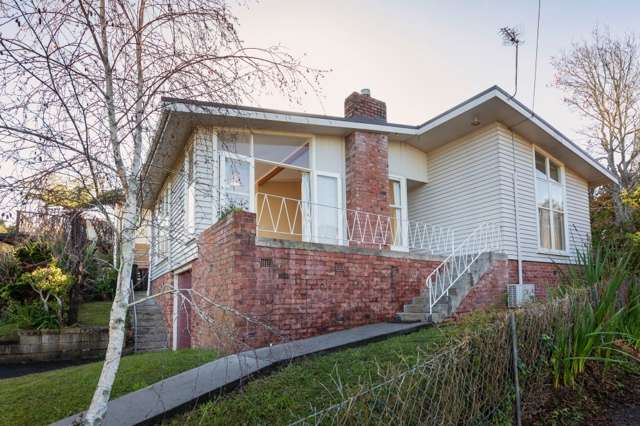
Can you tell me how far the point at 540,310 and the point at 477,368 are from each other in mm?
1306

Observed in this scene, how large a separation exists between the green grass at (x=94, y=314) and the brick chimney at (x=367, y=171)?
27.4 feet

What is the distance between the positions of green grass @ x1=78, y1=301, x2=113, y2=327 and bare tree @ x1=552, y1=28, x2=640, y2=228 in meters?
20.3

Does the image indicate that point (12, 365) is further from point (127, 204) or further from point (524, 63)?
point (524, 63)

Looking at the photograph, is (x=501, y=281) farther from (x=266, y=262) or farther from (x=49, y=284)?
(x=49, y=284)

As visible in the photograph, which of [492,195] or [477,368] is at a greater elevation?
[492,195]

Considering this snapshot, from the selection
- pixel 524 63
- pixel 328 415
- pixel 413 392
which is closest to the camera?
pixel 328 415

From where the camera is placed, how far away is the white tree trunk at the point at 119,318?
3.08 m

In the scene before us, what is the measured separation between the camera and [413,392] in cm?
294

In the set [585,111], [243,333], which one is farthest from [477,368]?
[585,111]

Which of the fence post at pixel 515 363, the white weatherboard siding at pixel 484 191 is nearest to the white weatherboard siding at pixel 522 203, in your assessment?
the white weatherboard siding at pixel 484 191

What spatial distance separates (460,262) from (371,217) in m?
2.16

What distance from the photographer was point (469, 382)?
11.2 feet

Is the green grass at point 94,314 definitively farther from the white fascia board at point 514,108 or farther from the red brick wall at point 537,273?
the red brick wall at point 537,273

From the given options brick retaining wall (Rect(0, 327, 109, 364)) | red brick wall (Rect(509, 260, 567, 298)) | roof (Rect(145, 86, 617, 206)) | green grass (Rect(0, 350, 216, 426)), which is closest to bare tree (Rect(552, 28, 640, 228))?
roof (Rect(145, 86, 617, 206))
